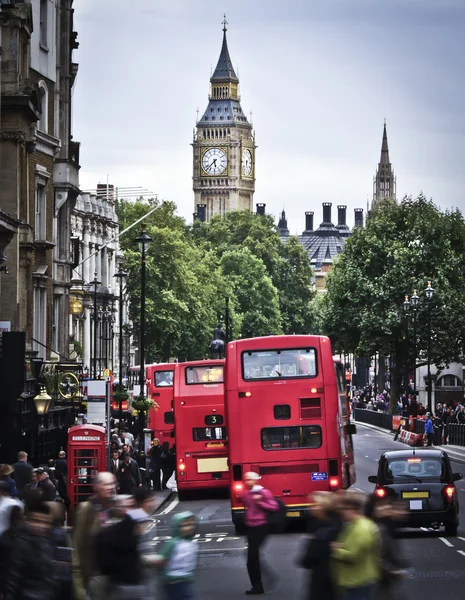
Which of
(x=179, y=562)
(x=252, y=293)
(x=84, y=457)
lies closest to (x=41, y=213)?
(x=84, y=457)

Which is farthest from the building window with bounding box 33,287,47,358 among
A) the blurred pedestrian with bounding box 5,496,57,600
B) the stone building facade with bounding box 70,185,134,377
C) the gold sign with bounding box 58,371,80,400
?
the stone building facade with bounding box 70,185,134,377

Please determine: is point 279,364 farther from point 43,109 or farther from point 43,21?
point 43,109

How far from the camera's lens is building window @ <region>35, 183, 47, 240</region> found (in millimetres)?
45844

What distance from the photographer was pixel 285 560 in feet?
87.4

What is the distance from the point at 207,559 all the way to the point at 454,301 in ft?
223

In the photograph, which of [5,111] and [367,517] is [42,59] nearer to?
[5,111]

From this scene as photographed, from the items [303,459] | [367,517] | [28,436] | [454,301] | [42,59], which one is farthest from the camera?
[454,301]

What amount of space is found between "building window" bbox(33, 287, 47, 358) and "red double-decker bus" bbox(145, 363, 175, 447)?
8.61m

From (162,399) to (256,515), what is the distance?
1308 inches

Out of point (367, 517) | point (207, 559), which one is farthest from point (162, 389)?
point (367, 517)

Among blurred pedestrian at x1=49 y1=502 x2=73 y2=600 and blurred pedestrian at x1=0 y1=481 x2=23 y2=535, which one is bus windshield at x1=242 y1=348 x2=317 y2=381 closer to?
blurred pedestrian at x1=0 y1=481 x2=23 y2=535

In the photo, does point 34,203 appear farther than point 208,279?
No

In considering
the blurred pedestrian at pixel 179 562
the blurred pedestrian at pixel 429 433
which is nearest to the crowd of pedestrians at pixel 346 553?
the blurred pedestrian at pixel 179 562

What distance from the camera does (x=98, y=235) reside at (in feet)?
331
